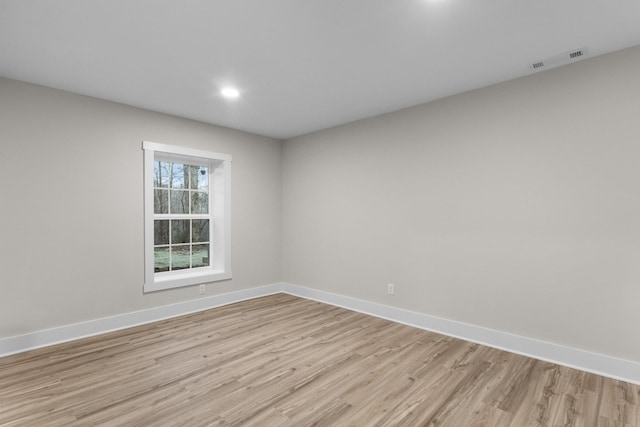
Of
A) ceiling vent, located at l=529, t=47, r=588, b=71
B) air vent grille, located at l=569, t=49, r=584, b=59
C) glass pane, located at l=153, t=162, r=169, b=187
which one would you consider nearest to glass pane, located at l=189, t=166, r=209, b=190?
glass pane, located at l=153, t=162, r=169, b=187

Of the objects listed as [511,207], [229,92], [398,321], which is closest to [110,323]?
[229,92]

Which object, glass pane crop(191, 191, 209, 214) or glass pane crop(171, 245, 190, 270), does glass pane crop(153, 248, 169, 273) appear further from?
glass pane crop(191, 191, 209, 214)

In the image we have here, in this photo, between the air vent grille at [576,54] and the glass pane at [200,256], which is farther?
the glass pane at [200,256]

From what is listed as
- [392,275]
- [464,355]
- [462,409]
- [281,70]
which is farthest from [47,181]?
[464,355]

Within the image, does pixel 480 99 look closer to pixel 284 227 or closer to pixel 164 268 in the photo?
pixel 284 227

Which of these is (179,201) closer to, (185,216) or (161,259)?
(185,216)

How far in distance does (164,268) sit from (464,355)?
11.6 feet

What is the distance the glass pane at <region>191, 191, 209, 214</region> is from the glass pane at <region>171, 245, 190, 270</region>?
52 centimetres

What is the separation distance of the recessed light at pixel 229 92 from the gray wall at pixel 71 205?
3.43 feet

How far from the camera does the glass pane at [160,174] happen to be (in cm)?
393

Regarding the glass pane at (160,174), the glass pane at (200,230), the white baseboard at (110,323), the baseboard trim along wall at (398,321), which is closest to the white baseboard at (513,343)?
the baseboard trim along wall at (398,321)

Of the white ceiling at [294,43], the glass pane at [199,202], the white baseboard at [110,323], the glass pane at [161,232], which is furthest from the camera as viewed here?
the glass pane at [199,202]

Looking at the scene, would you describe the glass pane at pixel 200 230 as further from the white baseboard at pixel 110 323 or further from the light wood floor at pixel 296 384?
the light wood floor at pixel 296 384

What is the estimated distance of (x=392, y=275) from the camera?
12.3 ft
